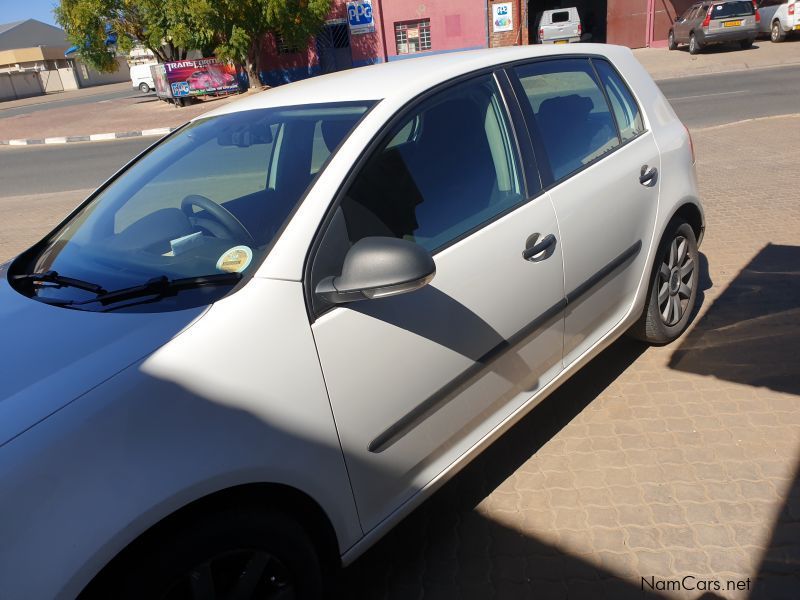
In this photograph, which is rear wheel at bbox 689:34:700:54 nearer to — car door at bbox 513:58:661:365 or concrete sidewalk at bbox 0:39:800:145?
concrete sidewalk at bbox 0:39:800:145

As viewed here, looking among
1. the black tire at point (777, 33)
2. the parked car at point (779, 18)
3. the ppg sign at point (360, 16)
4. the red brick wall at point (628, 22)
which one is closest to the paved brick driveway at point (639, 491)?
the parked car at point (779, 18)

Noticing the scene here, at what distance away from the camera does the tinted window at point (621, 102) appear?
3195 millimetres

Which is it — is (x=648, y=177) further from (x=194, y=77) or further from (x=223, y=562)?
(x=194, y=77)

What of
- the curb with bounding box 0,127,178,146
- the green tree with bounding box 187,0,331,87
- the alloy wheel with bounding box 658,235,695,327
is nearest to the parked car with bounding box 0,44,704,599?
the alloy wheel with bounding box 658,235,695,327

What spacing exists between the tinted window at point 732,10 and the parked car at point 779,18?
1510 millimetres

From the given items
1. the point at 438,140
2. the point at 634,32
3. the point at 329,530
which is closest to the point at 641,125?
the point at 438,140

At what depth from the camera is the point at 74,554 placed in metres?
1.35

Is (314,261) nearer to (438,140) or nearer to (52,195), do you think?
(438,140)

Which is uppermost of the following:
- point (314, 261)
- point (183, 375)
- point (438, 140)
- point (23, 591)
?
point (438, 140)

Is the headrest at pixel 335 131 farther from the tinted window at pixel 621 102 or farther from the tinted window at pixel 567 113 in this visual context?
the tinted window at pixel 621 102

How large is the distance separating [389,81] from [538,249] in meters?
0.86

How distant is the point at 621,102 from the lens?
3.27m

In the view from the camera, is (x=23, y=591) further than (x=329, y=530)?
No

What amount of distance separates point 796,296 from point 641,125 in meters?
1.76
